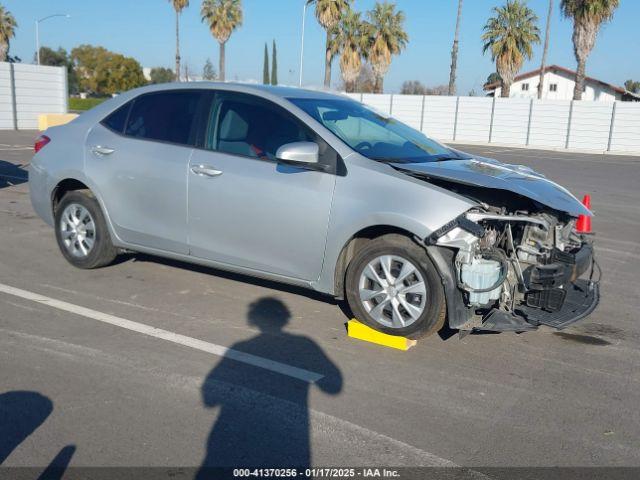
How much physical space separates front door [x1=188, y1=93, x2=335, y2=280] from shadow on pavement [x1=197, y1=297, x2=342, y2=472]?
0.65 metres

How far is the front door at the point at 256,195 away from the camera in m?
4.96

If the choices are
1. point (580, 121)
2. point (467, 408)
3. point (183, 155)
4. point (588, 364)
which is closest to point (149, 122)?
point (183, 155)

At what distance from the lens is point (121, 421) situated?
3535 mm

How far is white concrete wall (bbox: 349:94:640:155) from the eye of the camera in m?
34.8

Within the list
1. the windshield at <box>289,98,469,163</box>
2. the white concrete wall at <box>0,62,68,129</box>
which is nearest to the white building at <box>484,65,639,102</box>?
the white concrete wall at <box>0,62,68,129</box>

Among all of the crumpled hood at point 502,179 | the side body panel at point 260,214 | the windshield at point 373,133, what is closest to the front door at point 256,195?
the side body panel at point 260,214

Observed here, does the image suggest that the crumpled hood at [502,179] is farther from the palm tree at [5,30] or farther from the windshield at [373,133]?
the palm tree at [5,30]

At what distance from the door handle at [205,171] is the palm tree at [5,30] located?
5437 cm

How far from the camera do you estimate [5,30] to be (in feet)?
171

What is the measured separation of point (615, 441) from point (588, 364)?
1157 mm

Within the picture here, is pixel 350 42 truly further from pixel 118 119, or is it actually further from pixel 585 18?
pixel 118 119

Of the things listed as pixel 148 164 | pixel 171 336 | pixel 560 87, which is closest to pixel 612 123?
pixel 560 87

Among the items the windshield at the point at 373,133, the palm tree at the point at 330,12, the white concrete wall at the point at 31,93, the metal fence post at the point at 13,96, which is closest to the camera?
the windshield at the point at 373,133

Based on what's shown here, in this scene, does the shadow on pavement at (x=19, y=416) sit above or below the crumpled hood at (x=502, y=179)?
below
